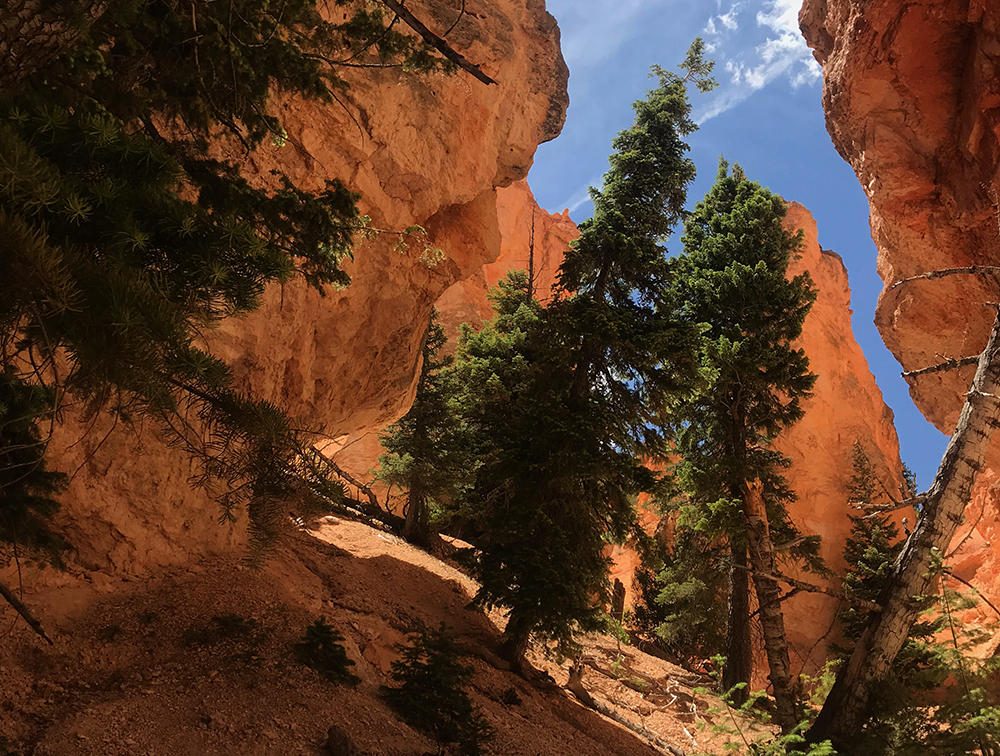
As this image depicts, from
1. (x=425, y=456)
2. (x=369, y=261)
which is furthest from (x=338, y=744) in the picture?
(x=425, y=456)

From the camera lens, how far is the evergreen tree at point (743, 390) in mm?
11055

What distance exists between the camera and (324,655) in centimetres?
602

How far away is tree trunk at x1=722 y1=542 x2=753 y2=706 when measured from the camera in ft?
40.3

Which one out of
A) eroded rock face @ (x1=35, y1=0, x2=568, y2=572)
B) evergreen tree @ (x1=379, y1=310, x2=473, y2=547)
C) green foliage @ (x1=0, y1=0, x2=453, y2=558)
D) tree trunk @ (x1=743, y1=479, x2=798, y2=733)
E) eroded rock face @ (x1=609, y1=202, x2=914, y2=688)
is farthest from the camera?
eroded rock face @ (x1=609, y1=202, x2=914, y2=688)

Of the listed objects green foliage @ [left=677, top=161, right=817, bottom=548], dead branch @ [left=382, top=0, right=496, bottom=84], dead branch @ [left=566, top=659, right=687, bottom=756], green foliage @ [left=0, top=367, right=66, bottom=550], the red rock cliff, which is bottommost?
dead branch @ [left=566, top=659, right=687, bottom=756]

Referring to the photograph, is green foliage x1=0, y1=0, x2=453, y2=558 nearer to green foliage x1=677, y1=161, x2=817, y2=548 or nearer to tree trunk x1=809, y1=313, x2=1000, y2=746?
tree trunk x1=809, y1=313, x2=1000, y2=746

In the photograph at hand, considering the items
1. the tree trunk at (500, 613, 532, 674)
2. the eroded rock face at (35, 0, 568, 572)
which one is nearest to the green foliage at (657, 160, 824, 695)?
the tree trunk at (500, 613, 532, 674)

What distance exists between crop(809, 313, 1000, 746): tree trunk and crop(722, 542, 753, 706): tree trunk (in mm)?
5777

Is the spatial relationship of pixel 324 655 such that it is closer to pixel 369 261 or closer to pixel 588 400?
pixel 588 400

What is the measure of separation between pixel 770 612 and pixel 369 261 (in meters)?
9.82

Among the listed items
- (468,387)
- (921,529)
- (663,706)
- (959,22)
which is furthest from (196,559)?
(959,22)

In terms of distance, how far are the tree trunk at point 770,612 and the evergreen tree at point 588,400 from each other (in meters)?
2.00

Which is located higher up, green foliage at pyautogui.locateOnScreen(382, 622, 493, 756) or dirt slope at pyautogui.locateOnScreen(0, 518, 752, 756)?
green foliage at pyautogui.locateOnScreen(382, 622, 493, 756)

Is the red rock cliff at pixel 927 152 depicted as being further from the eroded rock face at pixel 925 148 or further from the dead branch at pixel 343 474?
the dead branch at pixel 343 474
